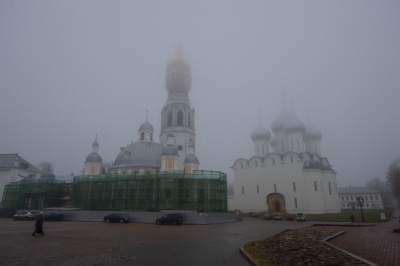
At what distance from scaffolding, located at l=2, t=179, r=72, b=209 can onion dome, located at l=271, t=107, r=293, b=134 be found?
3758 centimetres

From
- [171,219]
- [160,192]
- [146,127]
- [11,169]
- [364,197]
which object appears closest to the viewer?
[171,219]

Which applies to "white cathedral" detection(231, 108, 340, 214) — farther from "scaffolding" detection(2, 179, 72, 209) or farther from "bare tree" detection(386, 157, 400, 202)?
"scaffolding" detection(2, 179, 72, 209)

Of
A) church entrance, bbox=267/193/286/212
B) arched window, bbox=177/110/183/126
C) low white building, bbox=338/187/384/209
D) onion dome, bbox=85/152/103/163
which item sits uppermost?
arched window, bbox=177/110/183/126

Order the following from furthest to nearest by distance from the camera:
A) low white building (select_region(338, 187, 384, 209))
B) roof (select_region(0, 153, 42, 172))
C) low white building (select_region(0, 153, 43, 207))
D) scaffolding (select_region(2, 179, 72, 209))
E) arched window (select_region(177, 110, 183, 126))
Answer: low white building (select_region(338, 187, 384, 209)) → arched window (select_region(177, 110, 183, 126)) → roof (select_region(0, 153, 42, 172)) → low white building (select_region(0, 153, 43, 207)) → scaffolding (select_region(2, 179, 72, 209))

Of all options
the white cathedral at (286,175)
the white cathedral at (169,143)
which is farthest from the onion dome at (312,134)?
the white cathedral at (169,143)

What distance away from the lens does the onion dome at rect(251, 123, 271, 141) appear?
54406 millimetres

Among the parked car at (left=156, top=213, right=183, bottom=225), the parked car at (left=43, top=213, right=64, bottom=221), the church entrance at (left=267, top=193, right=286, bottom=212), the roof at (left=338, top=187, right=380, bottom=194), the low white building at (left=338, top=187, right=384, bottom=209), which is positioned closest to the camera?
the parked car at (left=156, top=213, right=183, bottom=225)

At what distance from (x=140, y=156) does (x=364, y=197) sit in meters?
68.7

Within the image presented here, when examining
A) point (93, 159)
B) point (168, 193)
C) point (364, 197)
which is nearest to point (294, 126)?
point (168, 193)

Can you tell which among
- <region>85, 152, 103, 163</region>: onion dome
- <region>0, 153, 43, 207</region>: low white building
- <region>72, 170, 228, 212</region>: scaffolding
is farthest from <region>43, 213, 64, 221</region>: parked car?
<region>0, 153, 43, 207</region>: low white building

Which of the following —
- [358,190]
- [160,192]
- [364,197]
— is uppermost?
[358,190]

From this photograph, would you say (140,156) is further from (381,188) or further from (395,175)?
(381,188)

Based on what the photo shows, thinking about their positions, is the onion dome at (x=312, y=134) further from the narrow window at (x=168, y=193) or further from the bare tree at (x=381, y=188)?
the bare tree at (x=381, y=188)

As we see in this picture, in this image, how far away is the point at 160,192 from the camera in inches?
1315
